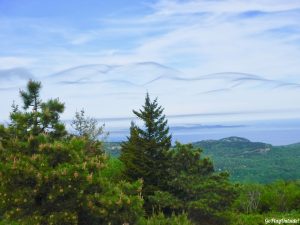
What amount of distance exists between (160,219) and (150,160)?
33.5 ft

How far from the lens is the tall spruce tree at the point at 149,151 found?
3403 centimetres

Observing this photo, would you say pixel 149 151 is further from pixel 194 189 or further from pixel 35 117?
pixel 35 117

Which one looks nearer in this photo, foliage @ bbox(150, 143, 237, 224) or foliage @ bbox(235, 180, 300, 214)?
foliage @ bbox(150, 143, 237, 224)

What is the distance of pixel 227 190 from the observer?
107 ft

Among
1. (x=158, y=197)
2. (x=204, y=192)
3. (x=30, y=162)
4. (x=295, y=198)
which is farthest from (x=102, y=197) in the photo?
(x=295, y=198)

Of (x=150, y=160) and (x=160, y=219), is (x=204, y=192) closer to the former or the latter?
(x=150, y=160)

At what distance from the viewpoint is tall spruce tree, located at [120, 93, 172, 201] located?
112ft

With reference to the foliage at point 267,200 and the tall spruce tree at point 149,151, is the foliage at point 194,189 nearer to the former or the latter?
the tall spruce tree at point 149,151

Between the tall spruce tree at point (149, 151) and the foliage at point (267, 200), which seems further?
the foliage at point (267, 200)

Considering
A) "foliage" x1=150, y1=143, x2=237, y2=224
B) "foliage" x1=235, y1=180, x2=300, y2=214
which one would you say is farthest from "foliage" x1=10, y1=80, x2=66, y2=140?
"foliage" x1=235, y1=180, x2=300, y2=214

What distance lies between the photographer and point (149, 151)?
34.8 meters

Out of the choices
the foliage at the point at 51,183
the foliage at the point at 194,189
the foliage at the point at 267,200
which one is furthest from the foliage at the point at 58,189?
the foliage at the point at 267,200

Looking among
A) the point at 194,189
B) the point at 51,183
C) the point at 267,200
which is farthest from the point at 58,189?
the point at 267,200

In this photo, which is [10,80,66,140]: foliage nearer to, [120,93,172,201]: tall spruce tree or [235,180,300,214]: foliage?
[120,93,172,201]: tall spruce tree
